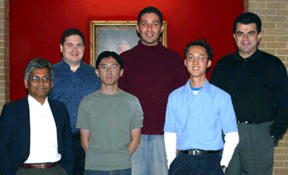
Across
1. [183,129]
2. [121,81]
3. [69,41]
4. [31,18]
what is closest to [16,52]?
[31,18]

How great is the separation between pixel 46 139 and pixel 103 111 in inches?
19.9

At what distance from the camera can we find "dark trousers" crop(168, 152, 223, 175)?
2453mm

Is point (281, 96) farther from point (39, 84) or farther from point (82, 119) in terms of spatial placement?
point (39, 84)

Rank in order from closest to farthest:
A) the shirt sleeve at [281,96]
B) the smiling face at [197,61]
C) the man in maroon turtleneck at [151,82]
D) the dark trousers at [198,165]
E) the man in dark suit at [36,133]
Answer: the dark trousers at [198,165], the man in dark suit at [36,133], the smiling face at [197,61], the man in maroon turtleneck at [151,82], the shirt sleeve at [281,96]

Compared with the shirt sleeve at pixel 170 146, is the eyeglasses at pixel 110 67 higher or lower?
higher

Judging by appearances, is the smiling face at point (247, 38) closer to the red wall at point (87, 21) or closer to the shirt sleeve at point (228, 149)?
the shirt sleeve at point (228, 149)

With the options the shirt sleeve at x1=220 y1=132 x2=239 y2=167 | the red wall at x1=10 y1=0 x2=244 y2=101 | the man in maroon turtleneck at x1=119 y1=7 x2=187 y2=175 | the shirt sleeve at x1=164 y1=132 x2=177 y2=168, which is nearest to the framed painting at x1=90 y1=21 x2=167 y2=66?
the red wall at x1=10 y1=0 x2=244 y2=101

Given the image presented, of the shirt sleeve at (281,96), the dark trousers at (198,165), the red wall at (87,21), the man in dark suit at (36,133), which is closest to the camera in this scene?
the dark trousers at (198,165)

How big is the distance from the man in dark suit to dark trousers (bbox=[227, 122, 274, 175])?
156 centimetres

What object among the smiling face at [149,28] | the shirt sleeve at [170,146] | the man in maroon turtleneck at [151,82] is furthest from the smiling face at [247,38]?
the shirt sleeve at [170,146]

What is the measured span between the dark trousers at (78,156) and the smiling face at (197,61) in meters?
1.24

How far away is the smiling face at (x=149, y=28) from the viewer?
3107mm

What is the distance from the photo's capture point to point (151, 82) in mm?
3055

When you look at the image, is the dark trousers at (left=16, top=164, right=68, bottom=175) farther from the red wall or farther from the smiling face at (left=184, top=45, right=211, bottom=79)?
the red wall
